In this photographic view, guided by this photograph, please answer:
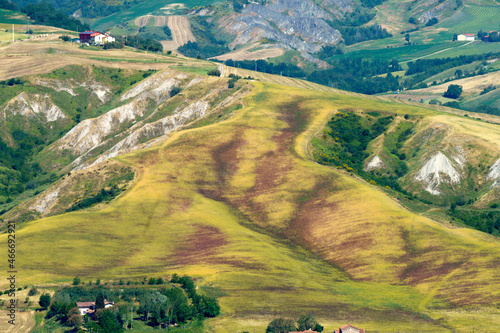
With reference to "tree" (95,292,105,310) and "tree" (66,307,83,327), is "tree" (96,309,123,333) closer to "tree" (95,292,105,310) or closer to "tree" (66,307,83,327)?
"tree" (95,292,105,310)

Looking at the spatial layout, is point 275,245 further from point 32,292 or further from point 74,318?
point 32,292

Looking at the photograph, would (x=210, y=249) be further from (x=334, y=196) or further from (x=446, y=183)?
(x=446, y=183)

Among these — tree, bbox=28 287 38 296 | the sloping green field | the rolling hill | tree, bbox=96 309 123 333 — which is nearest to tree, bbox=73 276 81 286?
the rolling hill

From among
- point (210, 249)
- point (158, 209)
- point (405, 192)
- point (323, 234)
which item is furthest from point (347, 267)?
point (405, 192)

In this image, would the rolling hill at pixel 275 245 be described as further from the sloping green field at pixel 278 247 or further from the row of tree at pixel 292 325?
the row of tree at pixel 292 325

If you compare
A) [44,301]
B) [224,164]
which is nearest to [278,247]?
[224,164]

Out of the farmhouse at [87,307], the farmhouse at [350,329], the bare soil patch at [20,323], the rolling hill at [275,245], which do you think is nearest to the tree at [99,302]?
the farmhouse at [87,307]

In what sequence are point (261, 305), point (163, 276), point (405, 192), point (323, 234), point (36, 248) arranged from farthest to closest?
point (405, 192)
point (323, 234)
point (36, 248)
point (163, 276)
point (261, 305)
